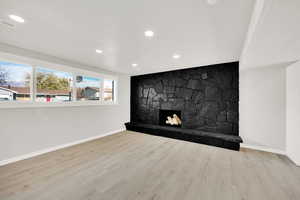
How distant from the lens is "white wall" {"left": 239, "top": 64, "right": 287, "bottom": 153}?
119 inches

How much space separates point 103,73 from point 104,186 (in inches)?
143

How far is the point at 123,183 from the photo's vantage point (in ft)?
6.33

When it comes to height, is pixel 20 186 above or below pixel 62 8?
below

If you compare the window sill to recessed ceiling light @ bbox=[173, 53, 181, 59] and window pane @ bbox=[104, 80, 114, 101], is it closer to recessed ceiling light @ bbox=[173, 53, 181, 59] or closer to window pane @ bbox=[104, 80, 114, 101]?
window pane @ bbox=[104, 80, 114, 101]

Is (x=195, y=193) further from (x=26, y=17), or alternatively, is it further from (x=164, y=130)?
(x=26, y=17)

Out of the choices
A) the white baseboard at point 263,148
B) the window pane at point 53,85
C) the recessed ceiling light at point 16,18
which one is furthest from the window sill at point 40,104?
the white baseboard at point 263,148

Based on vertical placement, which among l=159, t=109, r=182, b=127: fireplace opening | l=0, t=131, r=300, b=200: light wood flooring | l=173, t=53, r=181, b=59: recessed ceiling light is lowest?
l=0, t=131, r=300, b=200: light wood flooring

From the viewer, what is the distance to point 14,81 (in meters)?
2.67

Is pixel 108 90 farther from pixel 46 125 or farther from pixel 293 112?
pixel 293 112

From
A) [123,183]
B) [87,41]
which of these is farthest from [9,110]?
[123,183]

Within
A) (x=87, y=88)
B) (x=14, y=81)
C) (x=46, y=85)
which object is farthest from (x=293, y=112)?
(x=14, y=81)

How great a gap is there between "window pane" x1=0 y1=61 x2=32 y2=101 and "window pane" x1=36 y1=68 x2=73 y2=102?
0.19m

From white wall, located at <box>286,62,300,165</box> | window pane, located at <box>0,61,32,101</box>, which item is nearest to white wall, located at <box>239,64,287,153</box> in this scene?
white wall, located at <box>286,62,300,165</box>

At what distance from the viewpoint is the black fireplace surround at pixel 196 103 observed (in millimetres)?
3697
